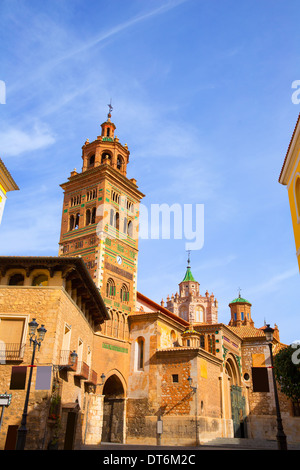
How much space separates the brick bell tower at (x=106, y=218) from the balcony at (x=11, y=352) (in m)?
13.1

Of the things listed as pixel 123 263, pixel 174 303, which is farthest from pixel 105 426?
pixel 174 303

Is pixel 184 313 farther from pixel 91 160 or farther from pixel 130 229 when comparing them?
pixel 91 160

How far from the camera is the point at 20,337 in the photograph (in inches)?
639

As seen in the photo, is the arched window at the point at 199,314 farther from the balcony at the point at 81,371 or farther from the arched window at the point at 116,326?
the balcony at the point at 81,371

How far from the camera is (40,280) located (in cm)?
1780

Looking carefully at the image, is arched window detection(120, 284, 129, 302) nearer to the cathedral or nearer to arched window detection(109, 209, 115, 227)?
the cathedral

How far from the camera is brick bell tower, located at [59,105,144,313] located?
101 ft

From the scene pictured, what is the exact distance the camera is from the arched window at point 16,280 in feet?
58.4

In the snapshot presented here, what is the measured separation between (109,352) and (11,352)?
42.5 ft

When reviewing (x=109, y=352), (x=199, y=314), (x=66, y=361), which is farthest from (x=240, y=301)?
(x=66, y=361)

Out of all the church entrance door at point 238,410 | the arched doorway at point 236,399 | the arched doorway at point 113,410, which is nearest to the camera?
the arched doorway at point 113,410

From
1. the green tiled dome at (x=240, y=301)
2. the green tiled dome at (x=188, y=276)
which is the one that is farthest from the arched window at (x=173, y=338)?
the green tiled dome at (x=188, y=276)

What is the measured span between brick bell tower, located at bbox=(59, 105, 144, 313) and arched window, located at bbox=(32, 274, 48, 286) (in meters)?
11.3

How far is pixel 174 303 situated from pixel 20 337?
6689cm
